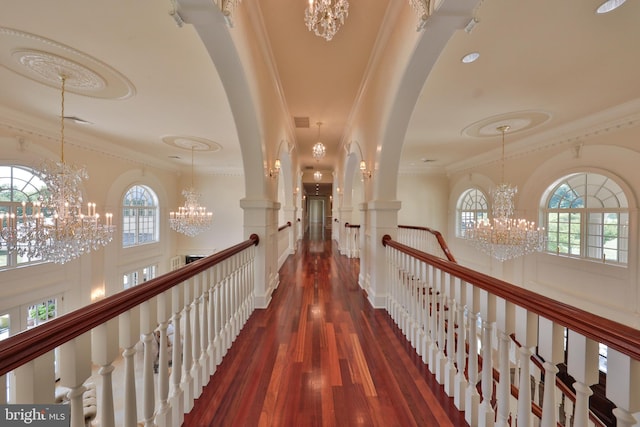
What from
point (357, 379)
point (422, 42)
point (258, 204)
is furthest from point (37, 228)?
point (422, 42)

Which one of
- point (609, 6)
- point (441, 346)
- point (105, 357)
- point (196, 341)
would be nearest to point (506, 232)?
point (609, 6)

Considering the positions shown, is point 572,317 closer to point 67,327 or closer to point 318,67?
point 67,327

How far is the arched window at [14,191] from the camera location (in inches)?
168

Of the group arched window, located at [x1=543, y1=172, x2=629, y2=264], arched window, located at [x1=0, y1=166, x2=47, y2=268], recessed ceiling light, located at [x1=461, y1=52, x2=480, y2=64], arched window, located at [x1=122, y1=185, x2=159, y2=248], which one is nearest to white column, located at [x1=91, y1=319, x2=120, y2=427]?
recessed ceiling light, located at [x1=461, y1=52, x2=480, y2=64]

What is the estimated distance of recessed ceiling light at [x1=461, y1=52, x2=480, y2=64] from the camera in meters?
2.55

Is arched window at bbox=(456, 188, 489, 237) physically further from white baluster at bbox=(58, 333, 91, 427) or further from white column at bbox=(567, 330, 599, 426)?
white baluster at bbox=(58, 333, 91, 427)

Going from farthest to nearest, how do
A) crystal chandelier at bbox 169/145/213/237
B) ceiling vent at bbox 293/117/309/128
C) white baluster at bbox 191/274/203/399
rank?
1. crystal chandelier at bbox 169/145/213/237
2. ceiling vent at bbox 293/117/309/128
3. white baluster at bbox 191/274/203/399

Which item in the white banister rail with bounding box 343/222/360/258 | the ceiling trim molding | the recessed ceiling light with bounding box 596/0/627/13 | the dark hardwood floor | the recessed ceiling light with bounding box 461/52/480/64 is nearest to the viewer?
the dark hardwood floor

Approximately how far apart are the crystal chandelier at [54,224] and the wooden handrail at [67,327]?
3.16m

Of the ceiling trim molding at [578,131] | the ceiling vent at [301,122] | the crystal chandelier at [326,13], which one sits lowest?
the crystal chandelier at [326,13]

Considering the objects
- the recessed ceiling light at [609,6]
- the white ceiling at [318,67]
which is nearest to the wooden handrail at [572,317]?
the white ceiling at [318,67]

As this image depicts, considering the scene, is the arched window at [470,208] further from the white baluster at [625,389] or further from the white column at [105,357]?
the white column at [105,357]

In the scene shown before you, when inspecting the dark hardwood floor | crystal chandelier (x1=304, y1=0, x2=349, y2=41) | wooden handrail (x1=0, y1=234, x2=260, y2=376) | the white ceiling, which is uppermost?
the white ceiling

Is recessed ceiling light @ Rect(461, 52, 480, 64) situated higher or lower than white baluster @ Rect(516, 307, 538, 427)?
higher
